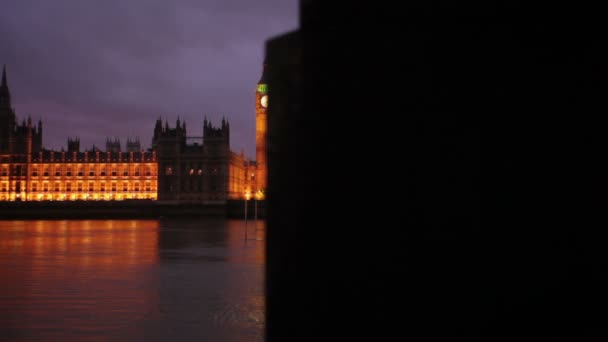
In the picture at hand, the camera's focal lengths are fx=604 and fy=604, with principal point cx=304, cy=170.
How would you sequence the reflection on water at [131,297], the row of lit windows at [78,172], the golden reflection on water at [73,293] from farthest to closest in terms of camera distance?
the row of lit windows at [78,172], the golden reflection on water at [73,293], the reflection on water at [131,297]

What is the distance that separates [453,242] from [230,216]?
6458 cm

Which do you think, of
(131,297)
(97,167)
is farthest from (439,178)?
(97,167)

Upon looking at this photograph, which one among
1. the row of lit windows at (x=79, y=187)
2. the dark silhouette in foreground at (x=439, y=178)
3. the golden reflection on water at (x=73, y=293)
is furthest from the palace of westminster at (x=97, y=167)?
the dark silhouette in foreground at (x=439, y=178)

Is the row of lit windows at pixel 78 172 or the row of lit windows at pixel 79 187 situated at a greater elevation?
the row of lit windows at pixel 78 172

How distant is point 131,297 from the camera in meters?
10.1

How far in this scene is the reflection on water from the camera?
7414 mm

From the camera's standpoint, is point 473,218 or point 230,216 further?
point 230,216

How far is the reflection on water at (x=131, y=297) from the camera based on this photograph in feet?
24.3

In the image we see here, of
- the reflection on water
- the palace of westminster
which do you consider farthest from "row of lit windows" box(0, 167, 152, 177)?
the reflection on water

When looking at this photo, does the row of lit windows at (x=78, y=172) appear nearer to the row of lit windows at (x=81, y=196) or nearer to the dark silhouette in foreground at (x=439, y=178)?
the row of lit windows at (x=81, y=196)

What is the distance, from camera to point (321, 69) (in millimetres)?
1681

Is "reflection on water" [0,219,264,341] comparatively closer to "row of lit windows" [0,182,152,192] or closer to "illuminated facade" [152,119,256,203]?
Result: "illuminated facade" [152,119,256,203]

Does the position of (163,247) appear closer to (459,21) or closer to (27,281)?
(27,281)

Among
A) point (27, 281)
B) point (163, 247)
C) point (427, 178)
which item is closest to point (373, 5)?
point (427, 178)
